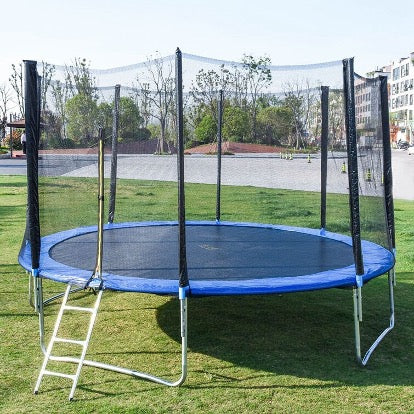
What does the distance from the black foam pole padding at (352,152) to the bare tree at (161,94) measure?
0.90m

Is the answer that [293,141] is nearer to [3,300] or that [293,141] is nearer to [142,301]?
[142,301]

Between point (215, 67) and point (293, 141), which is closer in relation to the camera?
point (215, 67)

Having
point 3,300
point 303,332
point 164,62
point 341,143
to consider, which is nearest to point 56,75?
point 164,62

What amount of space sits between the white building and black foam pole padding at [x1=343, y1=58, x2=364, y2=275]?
46.6 metres

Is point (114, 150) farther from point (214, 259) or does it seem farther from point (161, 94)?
point (214, 259)

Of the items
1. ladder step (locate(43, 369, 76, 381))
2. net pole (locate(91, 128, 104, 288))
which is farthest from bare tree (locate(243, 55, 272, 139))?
ladder step (locate(43, 369, 76, 381))

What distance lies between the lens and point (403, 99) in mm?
52344

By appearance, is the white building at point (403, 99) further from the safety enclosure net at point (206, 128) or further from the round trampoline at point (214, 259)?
the round trampoline at point (214, 259)

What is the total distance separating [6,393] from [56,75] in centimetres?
169

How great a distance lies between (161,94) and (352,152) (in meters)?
1.48

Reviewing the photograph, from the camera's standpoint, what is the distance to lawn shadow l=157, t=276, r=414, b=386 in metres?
2.33

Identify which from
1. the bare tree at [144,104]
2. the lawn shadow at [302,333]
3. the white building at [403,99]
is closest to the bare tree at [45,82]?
the bare tree at [144,104]

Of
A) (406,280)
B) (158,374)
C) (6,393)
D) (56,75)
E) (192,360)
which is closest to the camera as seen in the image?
(6,393)

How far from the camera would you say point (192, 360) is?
244cm
